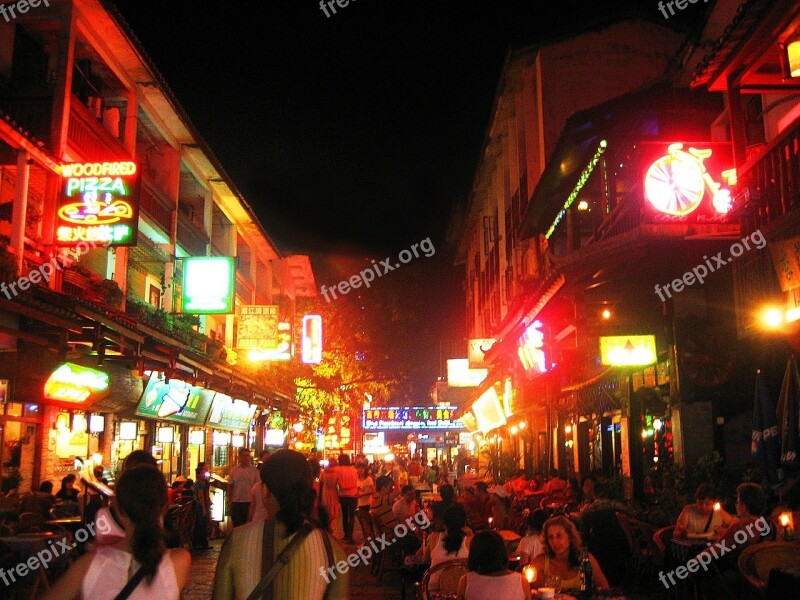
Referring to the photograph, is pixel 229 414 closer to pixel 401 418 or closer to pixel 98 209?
pixel 98 209

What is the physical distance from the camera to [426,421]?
52844 mm

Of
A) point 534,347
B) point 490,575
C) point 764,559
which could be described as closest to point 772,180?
point 764,559

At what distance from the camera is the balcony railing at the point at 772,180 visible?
29.6 feet

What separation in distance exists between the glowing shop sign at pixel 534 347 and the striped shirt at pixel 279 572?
48.5ft

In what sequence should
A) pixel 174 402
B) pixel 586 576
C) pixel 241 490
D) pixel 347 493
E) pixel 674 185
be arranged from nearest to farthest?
pixel 586 576 → pixel 674 185 → pixel 241 490 → pixel 347 493 → pixel 174 402

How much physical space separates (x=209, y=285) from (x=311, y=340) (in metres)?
13.0

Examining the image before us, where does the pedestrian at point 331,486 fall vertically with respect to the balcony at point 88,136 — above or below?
below

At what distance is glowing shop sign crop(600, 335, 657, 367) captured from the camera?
44.8 ft

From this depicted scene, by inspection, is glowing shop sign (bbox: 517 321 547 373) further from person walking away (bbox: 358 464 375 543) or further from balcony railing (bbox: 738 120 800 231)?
Answer: balcony railing (bbox: 738 120 800 231)

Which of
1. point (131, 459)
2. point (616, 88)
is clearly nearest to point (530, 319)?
point (616, 88)

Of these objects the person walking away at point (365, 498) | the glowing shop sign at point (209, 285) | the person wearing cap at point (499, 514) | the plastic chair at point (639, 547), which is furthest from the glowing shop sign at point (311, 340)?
the plastic chair at point (639, 547)

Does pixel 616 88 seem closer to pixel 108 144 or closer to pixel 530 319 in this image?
pixel 530 319

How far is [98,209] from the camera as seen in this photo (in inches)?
557

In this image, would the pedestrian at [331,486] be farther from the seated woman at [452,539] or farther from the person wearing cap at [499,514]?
the seated woman at [452,539]
